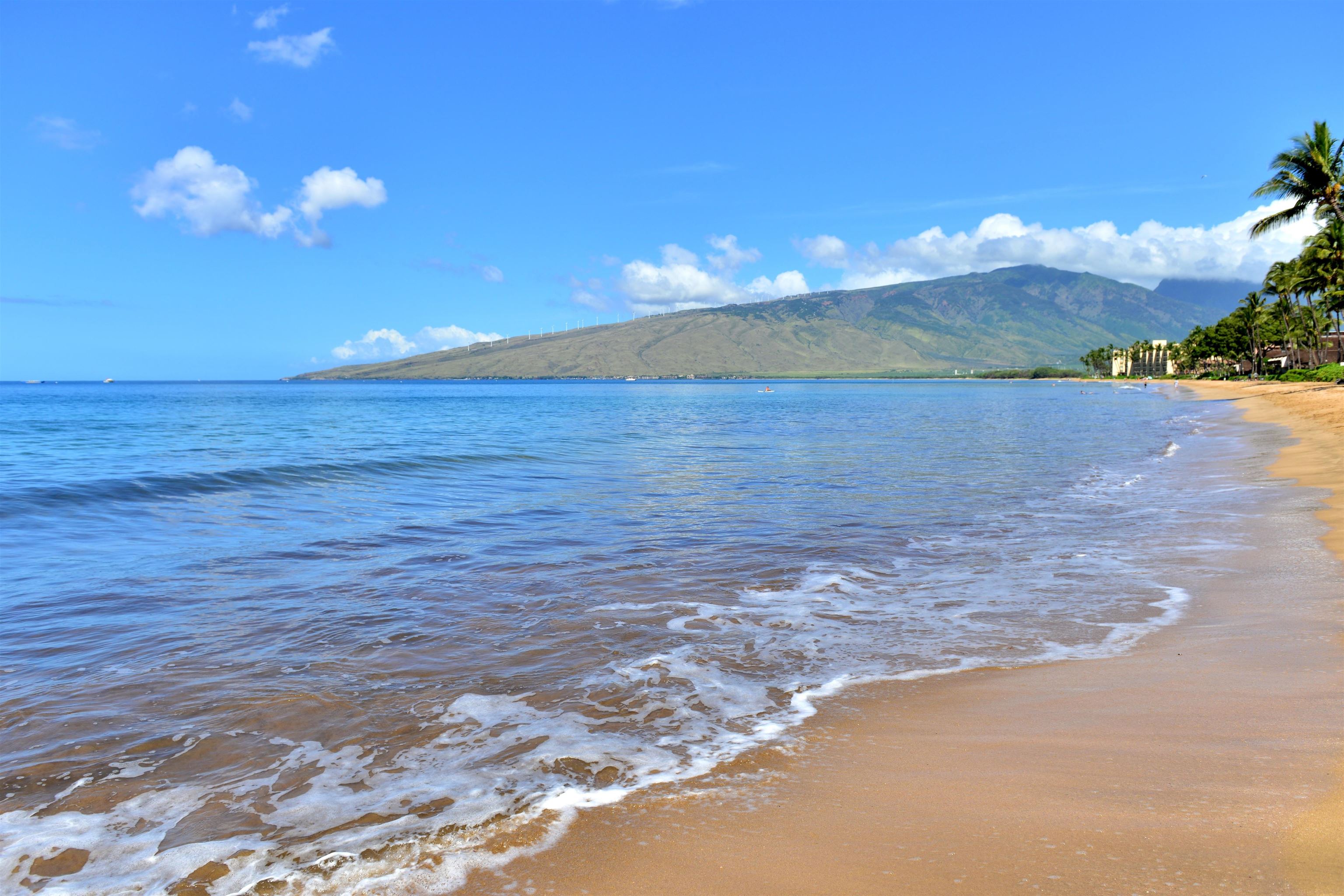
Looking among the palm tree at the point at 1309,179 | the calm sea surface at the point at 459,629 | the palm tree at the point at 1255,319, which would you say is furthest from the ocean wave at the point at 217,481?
the palm tree at the point at 1255,319

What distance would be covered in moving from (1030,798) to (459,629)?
5.15m

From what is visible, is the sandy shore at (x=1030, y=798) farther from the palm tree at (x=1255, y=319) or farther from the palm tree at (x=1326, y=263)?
the palm tree at (x=1255, y=319)

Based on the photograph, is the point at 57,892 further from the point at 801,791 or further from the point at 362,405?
the point at 362,405

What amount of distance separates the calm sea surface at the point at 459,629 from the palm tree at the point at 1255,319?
4637 inches

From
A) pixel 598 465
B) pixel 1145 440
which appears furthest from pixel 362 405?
pixel 1145 440

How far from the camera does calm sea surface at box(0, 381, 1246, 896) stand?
162 inches

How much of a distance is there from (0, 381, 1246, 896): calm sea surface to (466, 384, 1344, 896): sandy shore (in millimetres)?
→ 406

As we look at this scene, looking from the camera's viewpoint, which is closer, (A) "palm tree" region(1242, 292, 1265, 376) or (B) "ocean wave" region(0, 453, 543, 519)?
(B) "ocean wave" region(0, 453, 543, 519)

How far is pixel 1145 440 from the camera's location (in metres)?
30.8

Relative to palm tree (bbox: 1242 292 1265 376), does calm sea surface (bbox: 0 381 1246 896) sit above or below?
below

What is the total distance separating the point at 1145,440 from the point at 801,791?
31894 mm

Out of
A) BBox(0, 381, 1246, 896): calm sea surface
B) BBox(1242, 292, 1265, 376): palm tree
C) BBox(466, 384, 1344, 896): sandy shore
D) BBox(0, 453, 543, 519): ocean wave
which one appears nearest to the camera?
BBox(466, 384, 1344, 896): sandy shore

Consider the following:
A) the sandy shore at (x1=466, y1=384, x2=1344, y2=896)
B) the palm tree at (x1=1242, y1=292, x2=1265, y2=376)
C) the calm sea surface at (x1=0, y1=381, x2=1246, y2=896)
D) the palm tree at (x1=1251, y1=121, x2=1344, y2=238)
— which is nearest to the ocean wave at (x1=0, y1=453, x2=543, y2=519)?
the calm sea surface at (x1=0, y1=381, x2=1246, y2=896)

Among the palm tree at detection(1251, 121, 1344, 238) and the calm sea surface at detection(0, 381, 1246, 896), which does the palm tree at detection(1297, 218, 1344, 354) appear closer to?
the palm tree at detection(1251, 121, 1344, 238)
